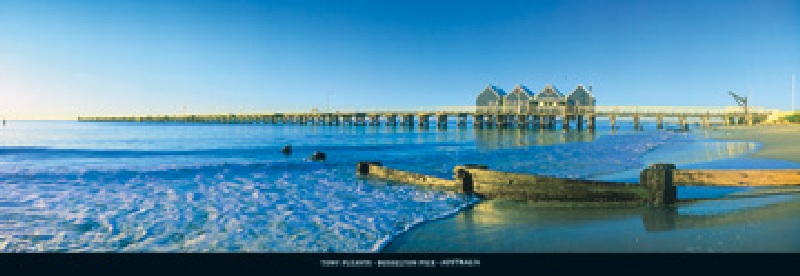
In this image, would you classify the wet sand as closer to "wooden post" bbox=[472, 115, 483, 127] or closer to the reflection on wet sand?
the reflection on wet sand

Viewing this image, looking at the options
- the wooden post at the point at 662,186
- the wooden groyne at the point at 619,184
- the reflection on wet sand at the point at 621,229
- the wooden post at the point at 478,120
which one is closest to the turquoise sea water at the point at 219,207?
the wooden groyne at the point at 619,184

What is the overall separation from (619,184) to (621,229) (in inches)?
91.0

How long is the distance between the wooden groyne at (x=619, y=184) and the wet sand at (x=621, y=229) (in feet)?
1.24

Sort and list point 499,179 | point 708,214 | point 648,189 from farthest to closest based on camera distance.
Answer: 1. point 499,179
2. point 648,189
3. point 708,214

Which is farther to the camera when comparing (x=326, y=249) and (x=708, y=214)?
(x=708, y=214)

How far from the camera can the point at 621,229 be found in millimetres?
7414

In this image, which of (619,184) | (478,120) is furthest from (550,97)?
(619,184)

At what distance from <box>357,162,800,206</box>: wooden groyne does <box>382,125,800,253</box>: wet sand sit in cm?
38

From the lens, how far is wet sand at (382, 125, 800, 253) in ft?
21.2

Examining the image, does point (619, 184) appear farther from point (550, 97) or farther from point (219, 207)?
point (550, 97)
